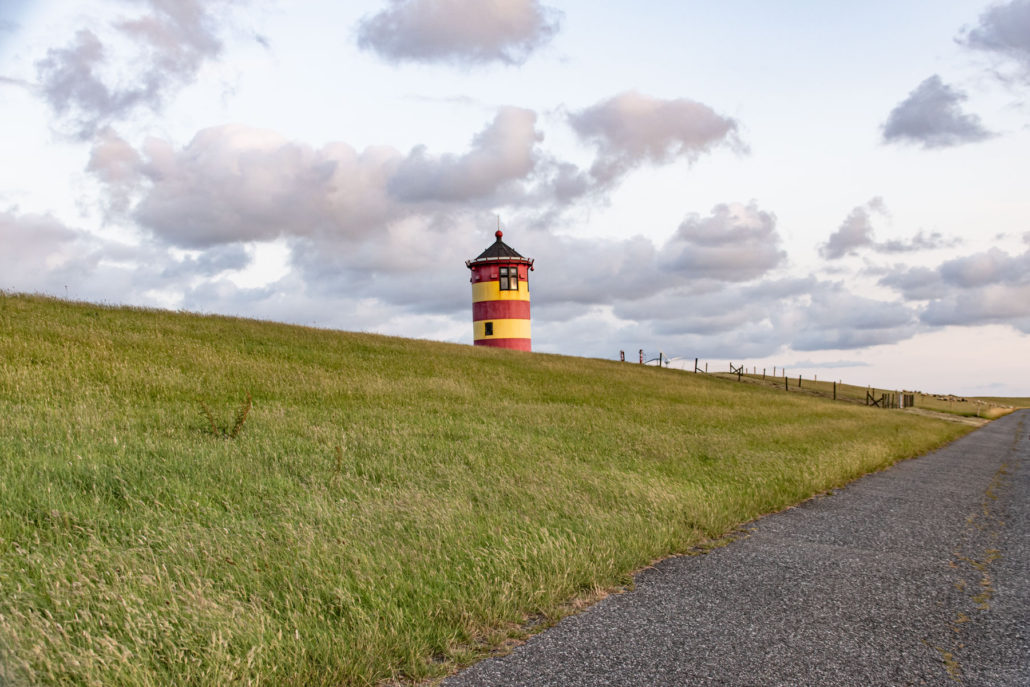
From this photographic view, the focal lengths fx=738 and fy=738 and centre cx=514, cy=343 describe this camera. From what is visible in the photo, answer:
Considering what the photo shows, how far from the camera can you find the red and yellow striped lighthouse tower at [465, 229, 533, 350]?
1953 inches

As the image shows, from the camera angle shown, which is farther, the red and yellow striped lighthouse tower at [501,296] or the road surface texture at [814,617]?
the red and yellow striped lighthouse tower at [501,296]

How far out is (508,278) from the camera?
4950cm

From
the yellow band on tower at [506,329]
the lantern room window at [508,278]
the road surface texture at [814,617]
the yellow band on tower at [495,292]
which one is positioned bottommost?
the road surface texture at [814,617]

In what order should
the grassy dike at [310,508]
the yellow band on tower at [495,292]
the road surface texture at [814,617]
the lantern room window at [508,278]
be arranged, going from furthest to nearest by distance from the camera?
the yellow band on tower at [495,292] < the lantern room window at [508,278] < the grassy dike at [310,508] < the road surface texture at [814,617]

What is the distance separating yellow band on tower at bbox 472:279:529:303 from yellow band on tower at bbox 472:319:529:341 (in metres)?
1.50

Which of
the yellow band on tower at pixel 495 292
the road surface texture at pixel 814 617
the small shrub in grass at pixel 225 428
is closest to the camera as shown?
the road surface texture at pixel 814 617

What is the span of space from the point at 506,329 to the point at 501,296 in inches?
89.0

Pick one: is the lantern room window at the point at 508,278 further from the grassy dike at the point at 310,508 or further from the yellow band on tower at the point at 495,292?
the grassy dike at the point at 310,508

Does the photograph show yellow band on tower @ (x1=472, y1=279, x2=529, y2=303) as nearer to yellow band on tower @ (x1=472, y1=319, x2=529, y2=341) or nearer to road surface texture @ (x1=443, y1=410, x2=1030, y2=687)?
yellow band on tower @ (x1=472, y1=319, x2=529, y2=341)

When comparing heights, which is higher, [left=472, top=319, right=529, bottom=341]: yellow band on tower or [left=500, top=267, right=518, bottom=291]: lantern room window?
[left=500, top=267, right=518, bottom=291]: lantern room window

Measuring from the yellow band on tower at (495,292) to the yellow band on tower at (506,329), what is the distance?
4.93ft

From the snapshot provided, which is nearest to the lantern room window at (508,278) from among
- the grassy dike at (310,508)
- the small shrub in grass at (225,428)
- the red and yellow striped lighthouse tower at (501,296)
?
the red and yellow striped lighthouse tower at (501,296)

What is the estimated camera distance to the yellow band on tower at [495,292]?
49.8 metres

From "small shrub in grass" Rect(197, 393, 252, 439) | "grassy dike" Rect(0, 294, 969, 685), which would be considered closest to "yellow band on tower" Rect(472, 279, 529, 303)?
"grassy dike" Rect(0, 294, 969, 685)
